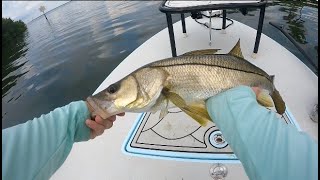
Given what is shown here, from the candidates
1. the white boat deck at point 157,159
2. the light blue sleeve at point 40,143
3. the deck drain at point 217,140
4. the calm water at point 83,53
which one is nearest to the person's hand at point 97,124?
the light blue sleeve at point 40,143

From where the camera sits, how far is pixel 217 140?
295 cm

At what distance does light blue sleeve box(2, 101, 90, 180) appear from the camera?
132 cm

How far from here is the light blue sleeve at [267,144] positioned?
1.10 metres

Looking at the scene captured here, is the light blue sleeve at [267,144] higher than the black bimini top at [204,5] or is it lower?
higher

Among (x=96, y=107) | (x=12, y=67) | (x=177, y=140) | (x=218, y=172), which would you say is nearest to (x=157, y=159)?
(x=177, y=140)

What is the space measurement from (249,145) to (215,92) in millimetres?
544

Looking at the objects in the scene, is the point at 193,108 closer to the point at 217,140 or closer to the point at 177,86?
the point at 177,86

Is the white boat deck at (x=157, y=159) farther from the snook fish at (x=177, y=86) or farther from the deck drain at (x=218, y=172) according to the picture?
the snook fish at (x=177, y=86)

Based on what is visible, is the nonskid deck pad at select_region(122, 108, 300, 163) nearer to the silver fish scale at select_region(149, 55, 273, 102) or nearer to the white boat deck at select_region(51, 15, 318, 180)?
the white boat deck at select_region(51, 15, 318, 180)

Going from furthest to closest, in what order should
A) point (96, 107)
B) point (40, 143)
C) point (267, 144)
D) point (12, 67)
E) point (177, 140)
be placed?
point (12, 67) < point (177, 140) < point (96, 107) < point (40, 143) < point (267, 144)

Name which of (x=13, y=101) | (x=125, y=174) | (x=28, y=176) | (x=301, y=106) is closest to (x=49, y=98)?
(x=13, y=101)

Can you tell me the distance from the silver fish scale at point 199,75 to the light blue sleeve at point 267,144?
1.06ft

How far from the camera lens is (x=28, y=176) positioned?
1.36 meters

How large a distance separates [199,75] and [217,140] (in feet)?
4.48
